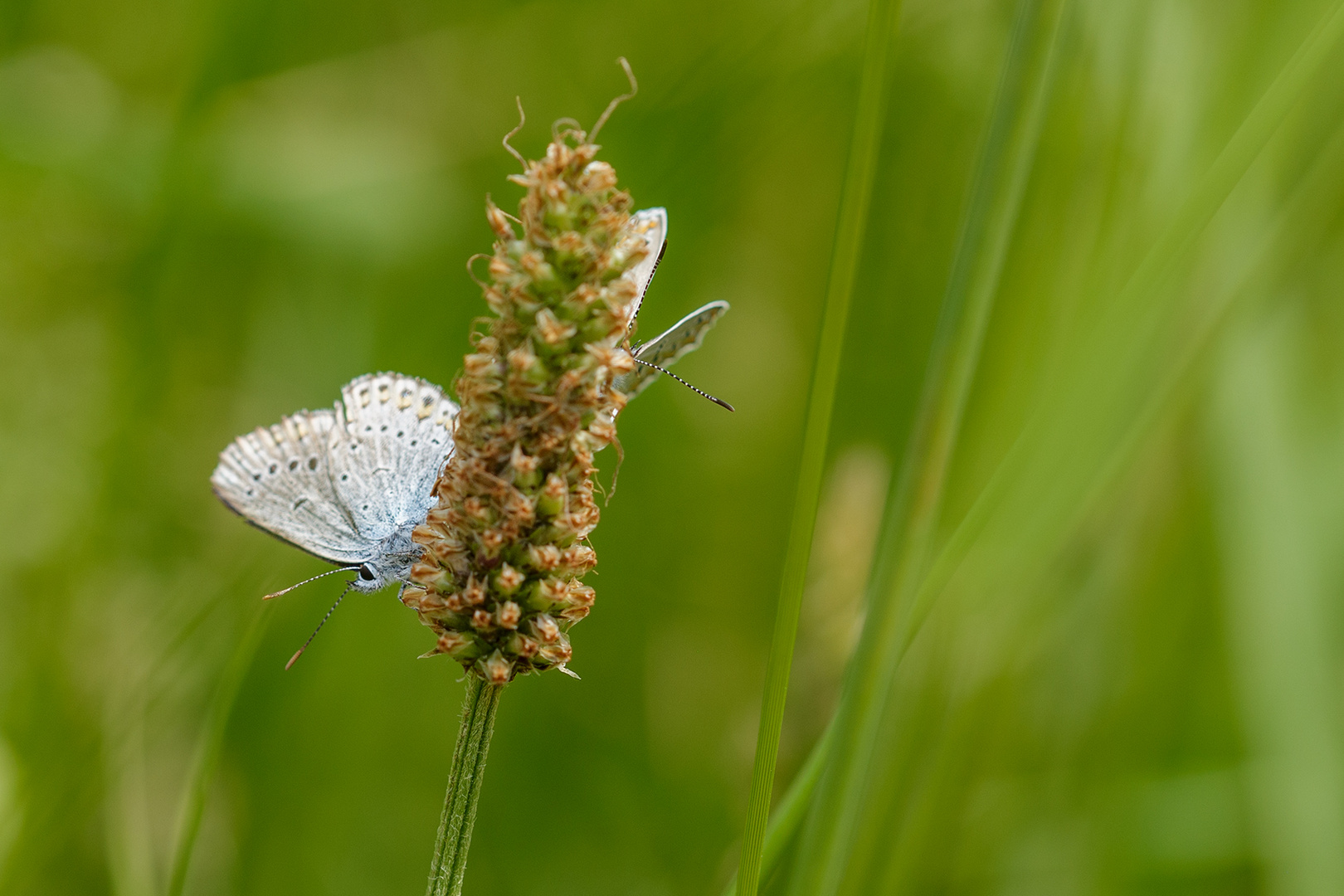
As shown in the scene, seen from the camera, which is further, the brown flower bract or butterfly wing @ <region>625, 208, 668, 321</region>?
butterfly wing @ <region>625, 208, 668, 321</region>

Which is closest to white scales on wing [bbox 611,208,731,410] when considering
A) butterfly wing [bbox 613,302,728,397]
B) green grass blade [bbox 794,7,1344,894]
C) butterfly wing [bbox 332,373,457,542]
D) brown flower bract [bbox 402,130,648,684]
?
butterfly wing [bbox 613,302,728,397]

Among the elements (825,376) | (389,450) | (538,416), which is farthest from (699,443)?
(825,376)

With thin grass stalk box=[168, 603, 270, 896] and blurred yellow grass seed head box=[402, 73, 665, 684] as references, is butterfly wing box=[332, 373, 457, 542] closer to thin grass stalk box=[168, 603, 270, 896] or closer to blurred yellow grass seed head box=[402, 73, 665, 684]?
thin grass stalk box=[168, 603, 270, 896]

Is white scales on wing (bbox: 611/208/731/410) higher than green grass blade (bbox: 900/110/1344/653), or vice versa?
green grass blade (bbox: 900/110/1344/653)

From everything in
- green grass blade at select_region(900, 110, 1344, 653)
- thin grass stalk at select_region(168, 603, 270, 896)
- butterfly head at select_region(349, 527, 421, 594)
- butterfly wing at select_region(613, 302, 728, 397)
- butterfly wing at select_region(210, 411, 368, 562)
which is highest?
green grass blade at select_region(900, 110, 1344, 653)

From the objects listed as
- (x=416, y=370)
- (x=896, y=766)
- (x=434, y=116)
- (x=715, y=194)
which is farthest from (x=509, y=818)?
(x=434, y=116)

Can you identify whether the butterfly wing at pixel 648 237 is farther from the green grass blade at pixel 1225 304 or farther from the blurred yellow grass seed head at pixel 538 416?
the green grass blade at pixel 1225 304
